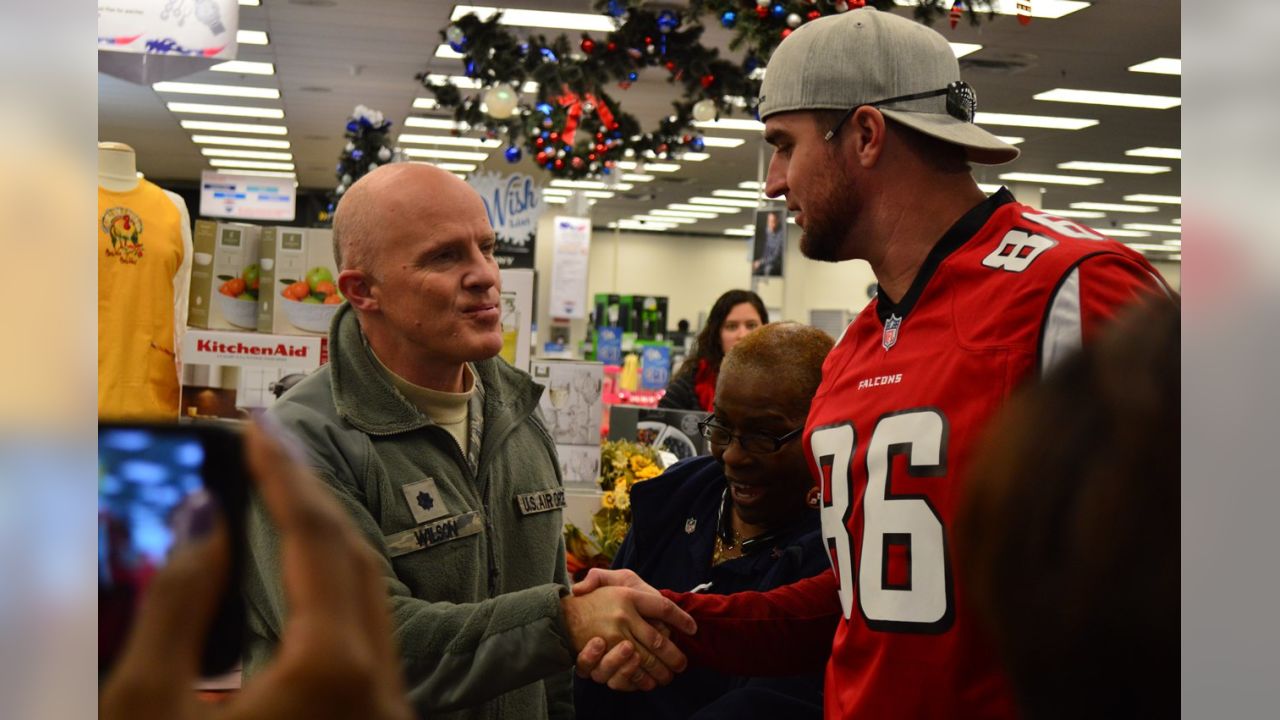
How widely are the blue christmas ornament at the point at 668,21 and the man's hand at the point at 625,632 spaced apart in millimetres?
5283

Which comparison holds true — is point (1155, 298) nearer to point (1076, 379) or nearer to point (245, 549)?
point (1076, 379)

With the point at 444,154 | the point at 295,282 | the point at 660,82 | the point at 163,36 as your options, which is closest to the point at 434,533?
the point at 295,282

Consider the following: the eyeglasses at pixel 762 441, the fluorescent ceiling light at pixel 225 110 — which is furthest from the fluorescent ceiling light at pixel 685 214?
the eyeglasses at pixel 762 441

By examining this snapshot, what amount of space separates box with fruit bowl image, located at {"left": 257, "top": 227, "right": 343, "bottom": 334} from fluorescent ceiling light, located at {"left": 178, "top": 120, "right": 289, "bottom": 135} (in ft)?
40.2

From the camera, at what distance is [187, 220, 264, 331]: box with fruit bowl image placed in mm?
4352

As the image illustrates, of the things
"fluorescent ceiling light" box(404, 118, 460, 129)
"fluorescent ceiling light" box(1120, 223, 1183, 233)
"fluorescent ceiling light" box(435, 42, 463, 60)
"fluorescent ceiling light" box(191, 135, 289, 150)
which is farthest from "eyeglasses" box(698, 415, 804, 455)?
"fluorescent ceiling light" box(1120, 223, 1183, 233)

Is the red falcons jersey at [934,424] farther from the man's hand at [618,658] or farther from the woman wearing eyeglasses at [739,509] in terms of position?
the woman wearing eyeglasses at [739,509]

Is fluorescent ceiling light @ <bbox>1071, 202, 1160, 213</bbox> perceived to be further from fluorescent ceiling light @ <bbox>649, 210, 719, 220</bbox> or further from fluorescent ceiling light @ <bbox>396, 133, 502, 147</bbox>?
fluorescent ceiling light @ <bbox>396, 133, 502, 147</bbox>

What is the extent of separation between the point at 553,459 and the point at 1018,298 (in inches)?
33.9
